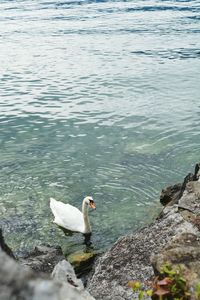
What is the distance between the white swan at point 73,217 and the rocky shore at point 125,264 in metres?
2.79

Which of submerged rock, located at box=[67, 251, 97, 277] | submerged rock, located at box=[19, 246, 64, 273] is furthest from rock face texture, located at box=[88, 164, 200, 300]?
submerged rock, located at box=[67, 251, 97, 277]

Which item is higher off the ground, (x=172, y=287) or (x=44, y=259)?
(x=172, y=287)

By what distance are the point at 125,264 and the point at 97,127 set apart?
1706 centimetres

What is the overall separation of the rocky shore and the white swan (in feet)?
9.15

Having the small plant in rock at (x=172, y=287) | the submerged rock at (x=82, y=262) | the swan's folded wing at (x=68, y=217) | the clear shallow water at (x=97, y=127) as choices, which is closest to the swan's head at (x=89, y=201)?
the swan's folded wing at (x=68, y=217)

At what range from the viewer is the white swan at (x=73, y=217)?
15.0 metres

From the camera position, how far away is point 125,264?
8.91 meters

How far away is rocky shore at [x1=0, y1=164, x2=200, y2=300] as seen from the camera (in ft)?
6.00

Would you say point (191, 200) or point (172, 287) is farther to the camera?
point (191, 200)

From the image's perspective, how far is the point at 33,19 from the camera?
8281 cm

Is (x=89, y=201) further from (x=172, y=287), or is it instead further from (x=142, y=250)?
(x=172, y=287)

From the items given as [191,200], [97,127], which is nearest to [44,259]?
[191,200]

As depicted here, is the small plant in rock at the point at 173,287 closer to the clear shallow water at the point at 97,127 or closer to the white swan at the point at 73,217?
the clear shallow water at the point at 97,127

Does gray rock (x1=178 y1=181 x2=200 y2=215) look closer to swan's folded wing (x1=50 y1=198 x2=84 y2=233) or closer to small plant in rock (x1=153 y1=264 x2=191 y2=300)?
swan's folded wing (x1=50 y1=198 x2=84 y2=233)
